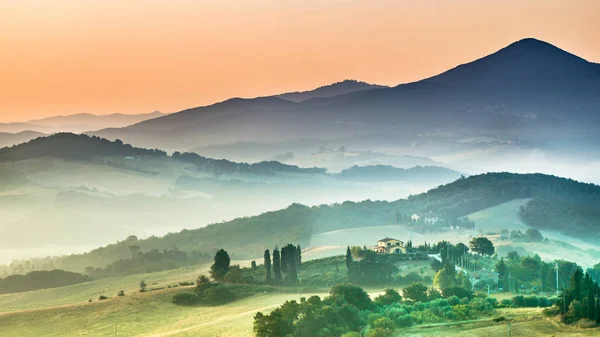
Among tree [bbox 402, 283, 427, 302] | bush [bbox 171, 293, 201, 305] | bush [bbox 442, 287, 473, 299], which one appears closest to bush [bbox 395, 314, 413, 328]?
tree [bbox 402, 283, 427, 302]

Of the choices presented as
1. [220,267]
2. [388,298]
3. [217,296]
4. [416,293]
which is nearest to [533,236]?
[220,267]

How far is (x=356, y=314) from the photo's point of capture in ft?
232

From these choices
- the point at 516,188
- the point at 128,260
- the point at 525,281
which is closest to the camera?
the point at 525,281

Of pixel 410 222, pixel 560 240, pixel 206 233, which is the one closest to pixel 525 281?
pixel 560 240

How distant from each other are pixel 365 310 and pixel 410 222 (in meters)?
94.2

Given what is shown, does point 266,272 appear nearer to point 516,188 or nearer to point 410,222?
point 410,222

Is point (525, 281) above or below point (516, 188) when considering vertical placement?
below

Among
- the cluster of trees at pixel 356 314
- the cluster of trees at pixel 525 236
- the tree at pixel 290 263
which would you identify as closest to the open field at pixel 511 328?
the cluster of trees at pixel 356 314

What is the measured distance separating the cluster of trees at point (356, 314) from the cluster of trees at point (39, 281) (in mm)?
64414

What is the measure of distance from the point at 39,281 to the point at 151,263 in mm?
18362

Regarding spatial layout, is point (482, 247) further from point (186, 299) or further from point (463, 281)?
point (186, 299)

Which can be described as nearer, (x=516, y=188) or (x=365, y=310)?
(x=365, y=310)

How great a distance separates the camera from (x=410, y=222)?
16712cm

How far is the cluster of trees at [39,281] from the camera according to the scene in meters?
134
